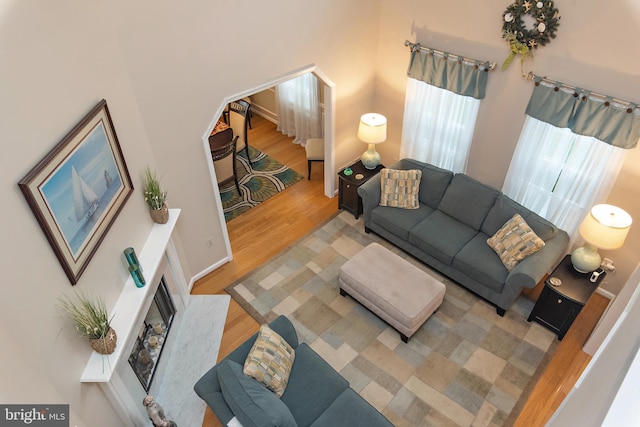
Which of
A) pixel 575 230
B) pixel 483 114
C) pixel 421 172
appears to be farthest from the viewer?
pixel 421 172

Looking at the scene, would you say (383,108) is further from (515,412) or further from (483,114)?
(515,412)

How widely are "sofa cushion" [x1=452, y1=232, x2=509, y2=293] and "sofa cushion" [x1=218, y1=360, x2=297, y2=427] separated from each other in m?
2.75

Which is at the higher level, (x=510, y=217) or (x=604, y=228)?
(x=604, y=228)

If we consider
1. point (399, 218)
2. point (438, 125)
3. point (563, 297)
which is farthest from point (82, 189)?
point (563, 297)

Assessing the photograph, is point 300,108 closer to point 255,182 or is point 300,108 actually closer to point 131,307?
point 255,182

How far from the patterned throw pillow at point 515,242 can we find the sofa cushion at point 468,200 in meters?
0.37

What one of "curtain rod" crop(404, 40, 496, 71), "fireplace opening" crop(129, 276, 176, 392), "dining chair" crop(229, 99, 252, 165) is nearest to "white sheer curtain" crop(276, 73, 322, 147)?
"dining chair" crop(229, 99, 252, 165)

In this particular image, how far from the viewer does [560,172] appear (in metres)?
4.75

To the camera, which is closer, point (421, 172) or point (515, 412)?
point (515, 412)

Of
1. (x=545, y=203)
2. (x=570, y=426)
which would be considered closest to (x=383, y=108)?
(x=545, y=203)

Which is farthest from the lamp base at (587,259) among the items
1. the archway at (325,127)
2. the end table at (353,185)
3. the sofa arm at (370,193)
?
the archway at (325,127)

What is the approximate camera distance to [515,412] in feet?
13.0

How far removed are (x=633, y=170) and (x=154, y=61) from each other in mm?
4794

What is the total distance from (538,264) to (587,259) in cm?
51
